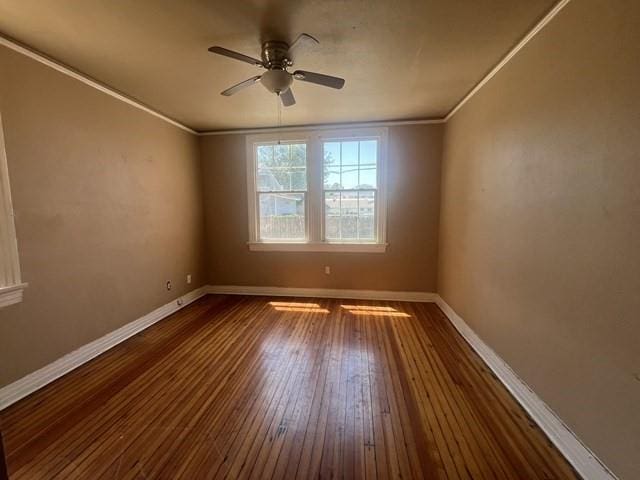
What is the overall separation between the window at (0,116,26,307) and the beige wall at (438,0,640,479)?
353 cm

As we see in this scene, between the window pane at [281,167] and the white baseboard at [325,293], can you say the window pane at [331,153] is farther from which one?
the white baseboard at [325,293]

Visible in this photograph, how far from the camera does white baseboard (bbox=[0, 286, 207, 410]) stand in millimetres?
2002

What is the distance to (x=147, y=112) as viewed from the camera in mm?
3250

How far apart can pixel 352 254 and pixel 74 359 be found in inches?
127

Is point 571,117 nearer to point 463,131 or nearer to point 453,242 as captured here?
point 463,131

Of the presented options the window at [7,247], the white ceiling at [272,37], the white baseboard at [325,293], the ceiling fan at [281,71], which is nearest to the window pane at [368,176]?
the white ceiling at [272,37]

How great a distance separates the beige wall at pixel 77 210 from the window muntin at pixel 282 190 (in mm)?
1263

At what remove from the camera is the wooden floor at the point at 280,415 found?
1509 mm

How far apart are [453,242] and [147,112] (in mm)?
3880

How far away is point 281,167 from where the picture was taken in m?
4.27

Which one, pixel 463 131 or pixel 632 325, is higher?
pixel 463 131

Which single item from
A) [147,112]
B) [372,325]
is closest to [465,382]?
[372,325]

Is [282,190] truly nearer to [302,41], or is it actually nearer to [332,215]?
[332,215]

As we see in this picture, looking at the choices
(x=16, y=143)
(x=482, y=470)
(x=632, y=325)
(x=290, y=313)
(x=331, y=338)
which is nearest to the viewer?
(x=632, y=325)
